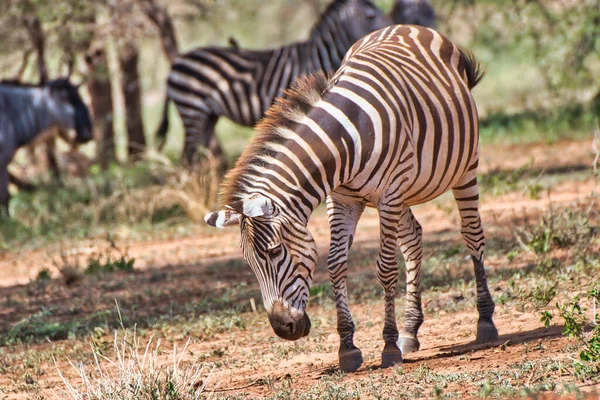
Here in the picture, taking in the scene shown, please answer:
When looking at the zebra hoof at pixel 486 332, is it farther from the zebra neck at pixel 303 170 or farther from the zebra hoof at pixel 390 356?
the zebra neck at pixel 303 170

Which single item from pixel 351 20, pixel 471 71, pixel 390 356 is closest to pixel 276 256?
pixel 390 356

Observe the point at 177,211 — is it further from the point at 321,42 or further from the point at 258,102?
the point at 321,42

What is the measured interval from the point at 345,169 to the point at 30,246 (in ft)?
19.8

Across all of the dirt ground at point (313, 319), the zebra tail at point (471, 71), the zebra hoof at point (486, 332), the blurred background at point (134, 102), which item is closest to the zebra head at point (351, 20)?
the blurred background at point (134, 102)

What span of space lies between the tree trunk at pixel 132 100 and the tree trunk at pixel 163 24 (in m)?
0.52

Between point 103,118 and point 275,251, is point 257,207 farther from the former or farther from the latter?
point 103,118

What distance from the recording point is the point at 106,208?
1051cm

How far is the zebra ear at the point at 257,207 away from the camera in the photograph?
413cm

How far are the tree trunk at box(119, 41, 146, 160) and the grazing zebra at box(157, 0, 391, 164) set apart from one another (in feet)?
6.98

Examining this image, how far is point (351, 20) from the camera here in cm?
1152

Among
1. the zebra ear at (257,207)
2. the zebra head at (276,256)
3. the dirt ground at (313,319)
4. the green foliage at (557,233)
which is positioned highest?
the zebra ear at (257,207)

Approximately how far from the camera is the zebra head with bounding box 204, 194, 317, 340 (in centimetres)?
425

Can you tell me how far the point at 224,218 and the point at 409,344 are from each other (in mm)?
1573

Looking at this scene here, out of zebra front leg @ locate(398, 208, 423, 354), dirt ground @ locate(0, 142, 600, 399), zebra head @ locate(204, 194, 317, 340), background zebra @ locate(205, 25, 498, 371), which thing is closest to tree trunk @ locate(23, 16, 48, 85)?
dirt ground @ locate(0, 142, 600, 399)
